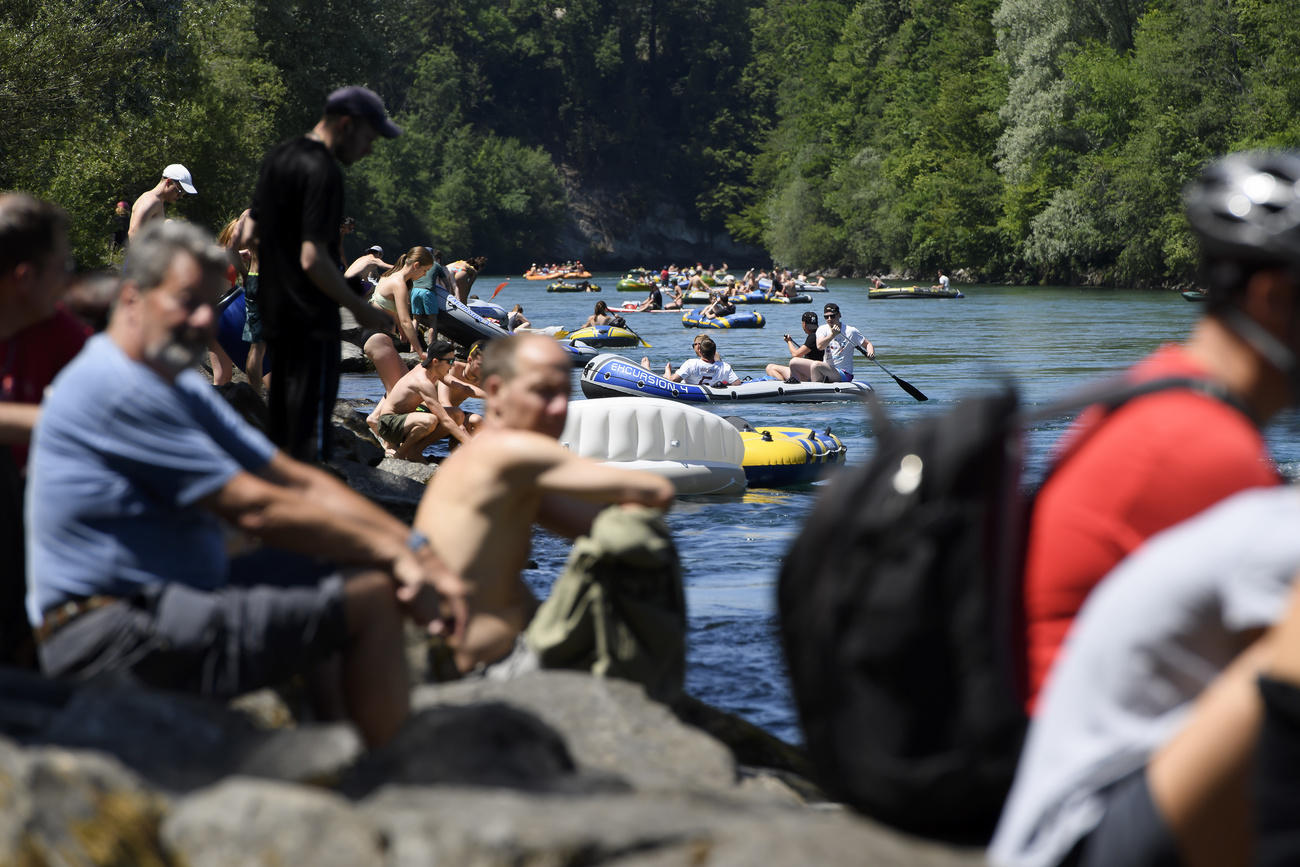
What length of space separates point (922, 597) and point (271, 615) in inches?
56.8

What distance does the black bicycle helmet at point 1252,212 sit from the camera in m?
1.74

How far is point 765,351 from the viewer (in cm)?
2775

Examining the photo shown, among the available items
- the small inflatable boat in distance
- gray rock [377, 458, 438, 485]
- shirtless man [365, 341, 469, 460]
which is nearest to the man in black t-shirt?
gray rock [377, 458, 438, 485]

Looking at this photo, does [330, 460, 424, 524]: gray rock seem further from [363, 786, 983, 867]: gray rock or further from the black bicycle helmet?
the black bicycle helmet

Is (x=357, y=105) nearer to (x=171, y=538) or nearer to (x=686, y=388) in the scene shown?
(x=171, y=538)

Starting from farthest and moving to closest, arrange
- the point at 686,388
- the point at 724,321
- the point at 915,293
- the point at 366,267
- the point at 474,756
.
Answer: the point at 915,293
the point at 724,321
the point at 686,388
the point at 366,267
the point at 474,756

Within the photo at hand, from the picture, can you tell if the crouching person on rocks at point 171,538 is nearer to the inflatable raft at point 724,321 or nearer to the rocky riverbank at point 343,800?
the rocky riverbank at point 343,800

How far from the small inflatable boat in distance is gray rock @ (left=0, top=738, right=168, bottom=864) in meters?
8.15

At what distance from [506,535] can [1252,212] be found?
88.9 inches

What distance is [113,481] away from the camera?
2.70 metres

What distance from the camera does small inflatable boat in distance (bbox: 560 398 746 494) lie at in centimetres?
1057

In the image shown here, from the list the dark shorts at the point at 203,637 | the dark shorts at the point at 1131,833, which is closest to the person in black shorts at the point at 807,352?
the dark shorts at the point at 203,637

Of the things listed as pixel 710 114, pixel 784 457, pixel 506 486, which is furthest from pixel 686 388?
pixel 710 114

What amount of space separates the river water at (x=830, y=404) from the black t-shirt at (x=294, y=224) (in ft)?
7.84
